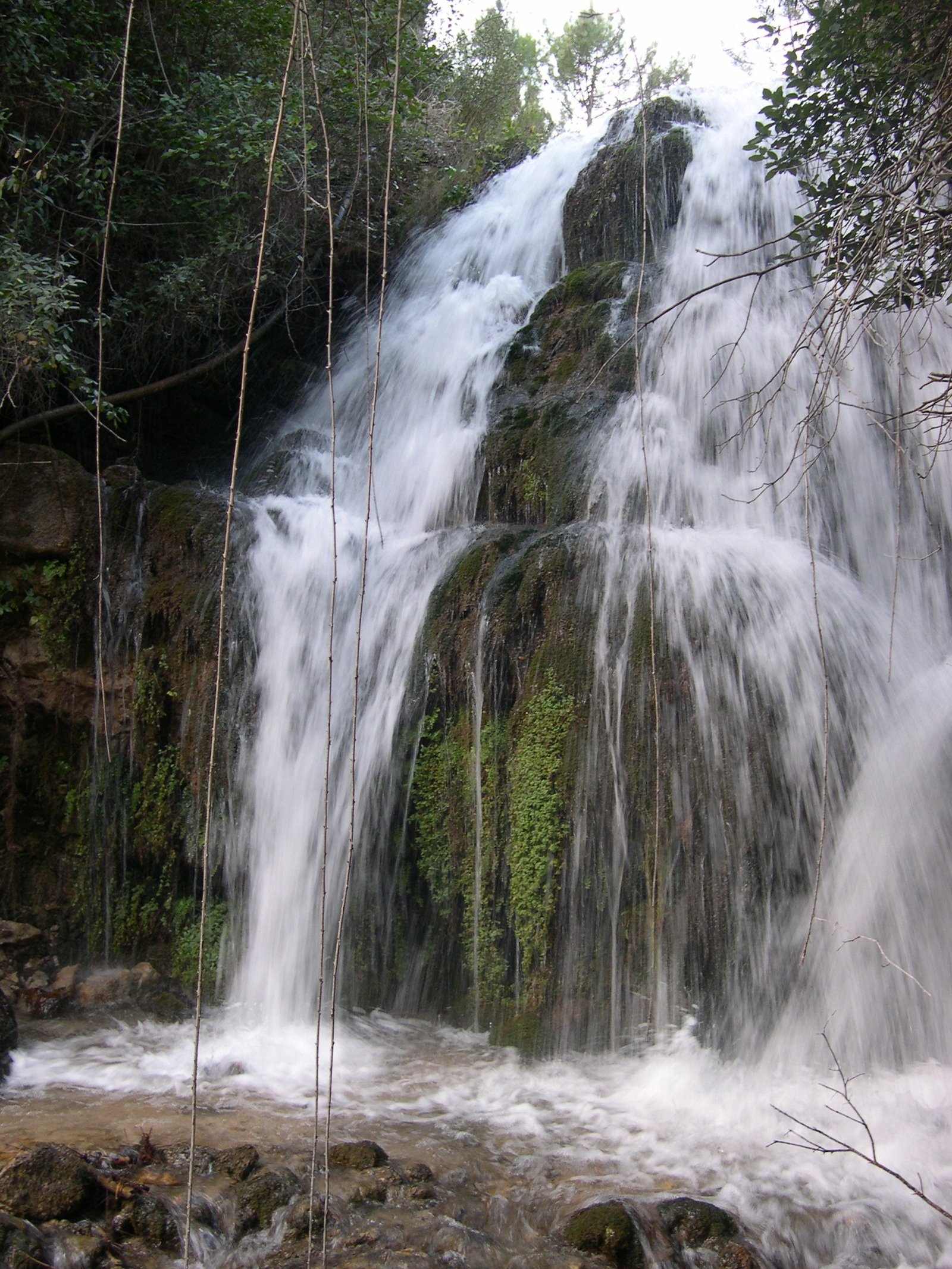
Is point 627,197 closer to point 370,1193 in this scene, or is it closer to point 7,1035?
point 7,1035

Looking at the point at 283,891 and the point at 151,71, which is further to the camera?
the point at 151,71

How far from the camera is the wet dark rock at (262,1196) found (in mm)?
3346

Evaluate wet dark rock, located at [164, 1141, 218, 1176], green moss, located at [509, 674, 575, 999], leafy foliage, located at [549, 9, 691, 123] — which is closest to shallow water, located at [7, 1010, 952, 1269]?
wet dark rock, located at [164, 1141, 218, 1176]

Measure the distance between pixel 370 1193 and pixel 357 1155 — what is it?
21 cm

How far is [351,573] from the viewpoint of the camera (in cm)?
688

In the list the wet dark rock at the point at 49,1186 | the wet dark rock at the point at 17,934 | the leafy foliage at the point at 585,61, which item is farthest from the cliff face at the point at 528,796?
the leafy foliage at the point at 585,61

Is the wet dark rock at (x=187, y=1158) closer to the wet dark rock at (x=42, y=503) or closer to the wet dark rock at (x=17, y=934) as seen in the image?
the wet dark rock at (x=17, y=934)

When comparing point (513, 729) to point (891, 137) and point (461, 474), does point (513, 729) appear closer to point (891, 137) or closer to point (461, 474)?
point (461, 474)

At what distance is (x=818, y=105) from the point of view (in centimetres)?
474

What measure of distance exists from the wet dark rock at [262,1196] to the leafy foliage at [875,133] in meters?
3.48

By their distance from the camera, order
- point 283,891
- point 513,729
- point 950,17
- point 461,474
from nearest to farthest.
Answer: point 950,17 < point 513,729 < point 283,891 < point 461,474

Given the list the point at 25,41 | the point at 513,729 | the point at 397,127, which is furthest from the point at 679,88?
the point at 513,729

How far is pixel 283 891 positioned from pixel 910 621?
13.0ft

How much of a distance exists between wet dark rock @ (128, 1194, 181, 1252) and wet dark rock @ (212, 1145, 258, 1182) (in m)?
0.34
